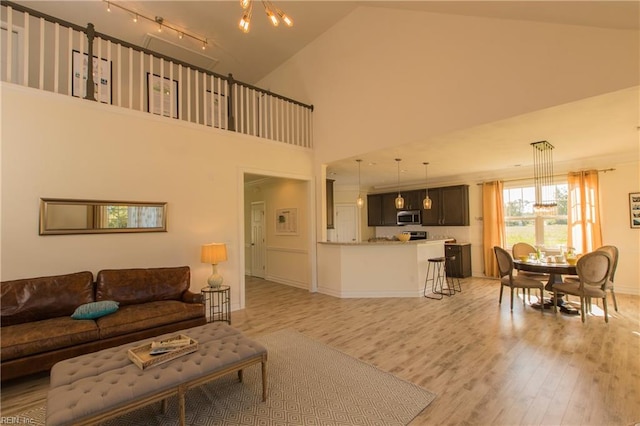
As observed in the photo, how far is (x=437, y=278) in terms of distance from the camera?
5.94 meters

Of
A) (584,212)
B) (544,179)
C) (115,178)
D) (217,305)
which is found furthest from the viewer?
(544,179)

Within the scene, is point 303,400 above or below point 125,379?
below

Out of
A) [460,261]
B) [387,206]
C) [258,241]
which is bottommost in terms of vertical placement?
[460,261]

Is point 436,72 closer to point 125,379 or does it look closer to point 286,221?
point 286,221

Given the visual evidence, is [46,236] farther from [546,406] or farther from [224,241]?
[546,406]

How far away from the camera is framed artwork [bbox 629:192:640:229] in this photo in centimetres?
538

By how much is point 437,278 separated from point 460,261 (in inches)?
70.6

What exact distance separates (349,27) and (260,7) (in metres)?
1.66

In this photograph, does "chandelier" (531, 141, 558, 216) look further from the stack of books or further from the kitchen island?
the stack of books

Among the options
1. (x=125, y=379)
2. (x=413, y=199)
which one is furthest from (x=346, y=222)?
(x=125, y=379)

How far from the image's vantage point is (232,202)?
15.9ft

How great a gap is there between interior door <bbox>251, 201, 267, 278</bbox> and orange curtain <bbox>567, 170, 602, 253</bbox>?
274 inches

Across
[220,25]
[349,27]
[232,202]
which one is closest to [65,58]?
[220,25]

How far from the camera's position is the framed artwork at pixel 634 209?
17.6 feet
